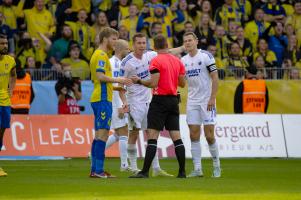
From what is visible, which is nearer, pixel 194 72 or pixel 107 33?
pixel 107 33

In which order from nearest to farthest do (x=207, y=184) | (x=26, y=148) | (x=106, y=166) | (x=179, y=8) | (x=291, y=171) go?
(x=207, y=184), (x=291, y=171), (x=106, y=166), (x=26, y=148), (x=179, y=8)

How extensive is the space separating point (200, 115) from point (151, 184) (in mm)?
3019

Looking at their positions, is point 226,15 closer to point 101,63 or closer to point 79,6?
point 79,6

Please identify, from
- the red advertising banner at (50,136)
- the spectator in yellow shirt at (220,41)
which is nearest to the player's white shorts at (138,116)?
the red advertising banner at (50,136)

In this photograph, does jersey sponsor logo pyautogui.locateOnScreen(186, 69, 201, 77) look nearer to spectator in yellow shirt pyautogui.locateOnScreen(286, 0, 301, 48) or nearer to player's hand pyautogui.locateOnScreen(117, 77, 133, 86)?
player's hand pyautogui.locateOnScreen(117, 77, 133, 86)

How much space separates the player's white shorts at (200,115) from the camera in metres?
19.0

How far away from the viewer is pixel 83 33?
29562 millimetres

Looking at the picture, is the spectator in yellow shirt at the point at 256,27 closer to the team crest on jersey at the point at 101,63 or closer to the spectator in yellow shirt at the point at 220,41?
the spectator in yellow shirt at the point at 220,41

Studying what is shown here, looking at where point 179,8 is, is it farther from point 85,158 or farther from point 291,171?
point 291,171

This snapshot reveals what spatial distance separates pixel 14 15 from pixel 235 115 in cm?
716

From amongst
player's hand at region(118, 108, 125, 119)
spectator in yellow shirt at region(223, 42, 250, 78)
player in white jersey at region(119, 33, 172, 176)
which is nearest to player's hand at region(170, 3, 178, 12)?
spectator in yellow shirt at region(223, 42, 250, 78)

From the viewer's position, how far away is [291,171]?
20641 mm

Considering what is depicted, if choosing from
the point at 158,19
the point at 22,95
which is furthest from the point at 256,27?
the point at 22,95

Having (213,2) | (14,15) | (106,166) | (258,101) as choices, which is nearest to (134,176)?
(106,166)
